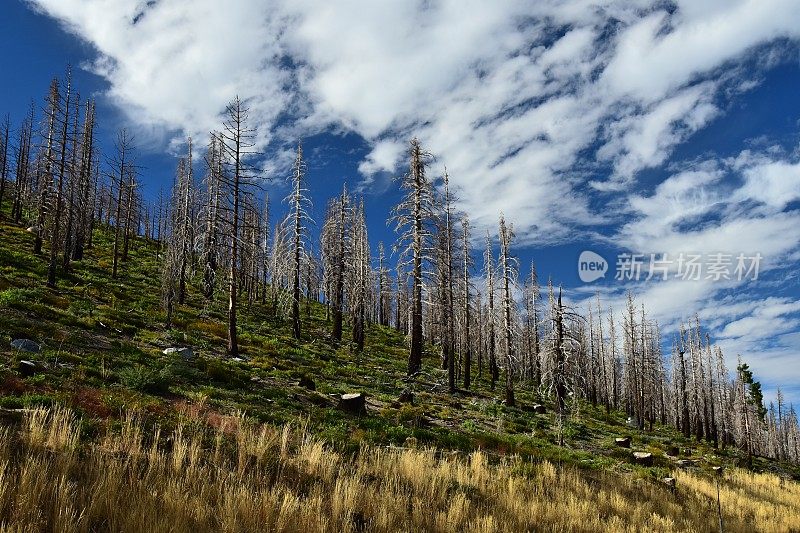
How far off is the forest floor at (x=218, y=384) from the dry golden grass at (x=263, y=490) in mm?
769

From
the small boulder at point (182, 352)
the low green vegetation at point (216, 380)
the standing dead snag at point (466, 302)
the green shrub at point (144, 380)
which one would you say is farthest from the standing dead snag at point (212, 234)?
the standing dead snag at point (466, 302)

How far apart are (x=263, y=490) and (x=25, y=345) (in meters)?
11.0

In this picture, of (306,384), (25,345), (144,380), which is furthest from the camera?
(306,384)

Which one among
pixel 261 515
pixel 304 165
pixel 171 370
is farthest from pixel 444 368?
pixel 261 515

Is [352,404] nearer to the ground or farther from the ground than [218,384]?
nearer to the ground

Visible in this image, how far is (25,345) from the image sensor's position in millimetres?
12609

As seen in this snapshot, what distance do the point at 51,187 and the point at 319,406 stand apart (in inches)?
1187

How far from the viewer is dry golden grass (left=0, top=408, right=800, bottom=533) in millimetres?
4613

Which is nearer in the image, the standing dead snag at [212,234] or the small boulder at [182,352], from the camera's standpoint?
the small boulder at [182,352]

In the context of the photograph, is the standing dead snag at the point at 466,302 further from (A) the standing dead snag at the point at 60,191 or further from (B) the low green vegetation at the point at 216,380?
(A) the standing dead snag at the point at 60,191

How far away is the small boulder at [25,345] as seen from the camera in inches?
490

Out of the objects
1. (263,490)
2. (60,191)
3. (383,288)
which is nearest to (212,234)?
(60,191)

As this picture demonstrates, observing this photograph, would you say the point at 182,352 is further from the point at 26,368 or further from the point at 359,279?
the point at 359,279

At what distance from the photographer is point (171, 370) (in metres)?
14.1
